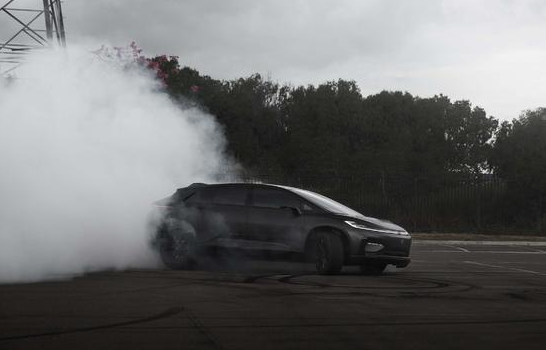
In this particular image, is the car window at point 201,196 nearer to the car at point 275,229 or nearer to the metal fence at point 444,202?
the car at point 275,229

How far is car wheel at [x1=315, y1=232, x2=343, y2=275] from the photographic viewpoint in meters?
13.1

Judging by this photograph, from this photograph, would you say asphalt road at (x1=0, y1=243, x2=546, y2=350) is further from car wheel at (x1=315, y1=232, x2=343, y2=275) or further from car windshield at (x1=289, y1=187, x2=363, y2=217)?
car windshield at (x1=289, y1=187, x2=363, y2=217)

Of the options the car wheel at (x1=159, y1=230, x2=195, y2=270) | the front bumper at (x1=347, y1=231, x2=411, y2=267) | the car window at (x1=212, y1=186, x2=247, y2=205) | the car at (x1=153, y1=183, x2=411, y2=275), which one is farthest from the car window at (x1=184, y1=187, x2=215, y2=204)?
the front bumper at (x1=347, y1=231, x2=411, y2=267)

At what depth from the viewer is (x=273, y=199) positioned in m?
13.9

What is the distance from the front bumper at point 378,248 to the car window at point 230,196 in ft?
6.79

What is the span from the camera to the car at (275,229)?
43.4 ft

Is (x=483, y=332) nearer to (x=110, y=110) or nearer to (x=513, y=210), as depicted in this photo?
(x=110, y=110)

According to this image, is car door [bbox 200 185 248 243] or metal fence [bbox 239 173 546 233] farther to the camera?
metal fence [bbox 239 173 546 233]

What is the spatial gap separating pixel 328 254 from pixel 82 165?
4.98 m

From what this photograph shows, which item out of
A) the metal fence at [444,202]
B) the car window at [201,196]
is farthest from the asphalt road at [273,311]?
the metal fence at [444,202]

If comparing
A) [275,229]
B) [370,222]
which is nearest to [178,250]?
[275,229]

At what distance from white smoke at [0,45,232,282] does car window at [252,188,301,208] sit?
230cm

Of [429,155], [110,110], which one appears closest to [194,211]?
[110,110]

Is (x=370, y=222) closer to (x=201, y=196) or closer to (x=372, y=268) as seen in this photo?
(x=372, y=268)
